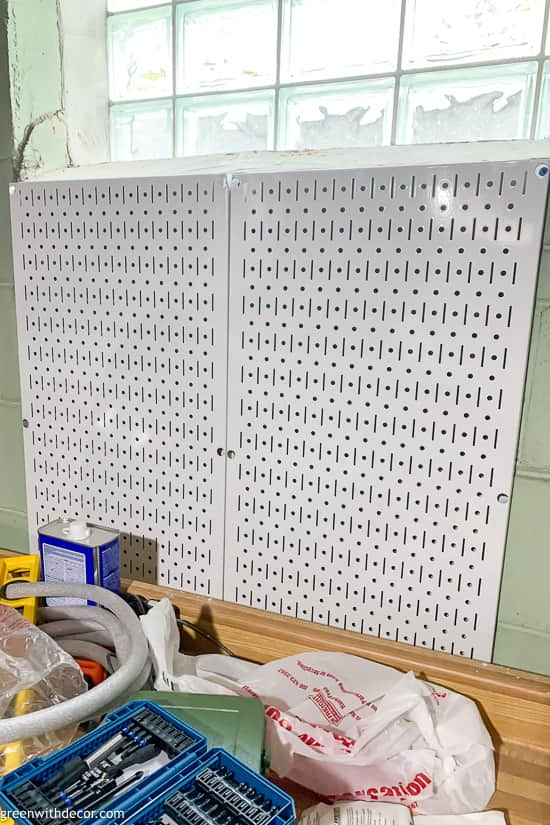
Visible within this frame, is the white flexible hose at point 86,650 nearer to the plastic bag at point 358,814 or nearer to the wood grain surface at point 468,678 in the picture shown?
the wood grain surface at point 468,678

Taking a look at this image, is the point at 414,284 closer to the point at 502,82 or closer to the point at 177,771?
the point at 502,82

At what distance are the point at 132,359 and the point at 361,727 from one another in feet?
2.12

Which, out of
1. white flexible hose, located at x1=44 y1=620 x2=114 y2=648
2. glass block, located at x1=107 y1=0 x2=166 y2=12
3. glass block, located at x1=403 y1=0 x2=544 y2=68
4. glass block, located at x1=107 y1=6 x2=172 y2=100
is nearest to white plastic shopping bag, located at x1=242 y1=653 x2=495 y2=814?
white flexible hose, located at x1=44 y1=620 x2=114 y2=648

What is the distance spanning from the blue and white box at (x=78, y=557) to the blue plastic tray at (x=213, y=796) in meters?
0.40

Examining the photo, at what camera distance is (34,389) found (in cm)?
112

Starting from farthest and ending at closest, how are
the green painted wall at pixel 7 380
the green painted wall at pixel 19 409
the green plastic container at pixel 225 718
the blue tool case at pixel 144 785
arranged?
1. the green painted wall at pixel 7 380
2. the green painted wall at pixel 19 409
3. the green plastic container at pixel 225 718
4. the blue tool case at pixel 144 785

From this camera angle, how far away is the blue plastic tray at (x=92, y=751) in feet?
1.85

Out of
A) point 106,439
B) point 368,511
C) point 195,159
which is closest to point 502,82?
point 195,159

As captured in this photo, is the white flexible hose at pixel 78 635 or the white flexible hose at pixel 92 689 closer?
the white flexible hose at pixel 92 689

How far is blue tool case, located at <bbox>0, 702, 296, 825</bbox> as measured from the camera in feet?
1.83

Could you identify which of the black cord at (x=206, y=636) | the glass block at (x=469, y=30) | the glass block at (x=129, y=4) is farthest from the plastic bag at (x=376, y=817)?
the glass block at (x=129, y=4)

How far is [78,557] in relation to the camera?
947 millimetres

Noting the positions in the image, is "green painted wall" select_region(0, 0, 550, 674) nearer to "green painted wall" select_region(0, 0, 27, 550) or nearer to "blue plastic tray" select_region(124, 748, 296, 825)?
"green painted wall" select_region(0, 0, 27, 550)

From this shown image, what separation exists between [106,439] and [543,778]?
824 mm
